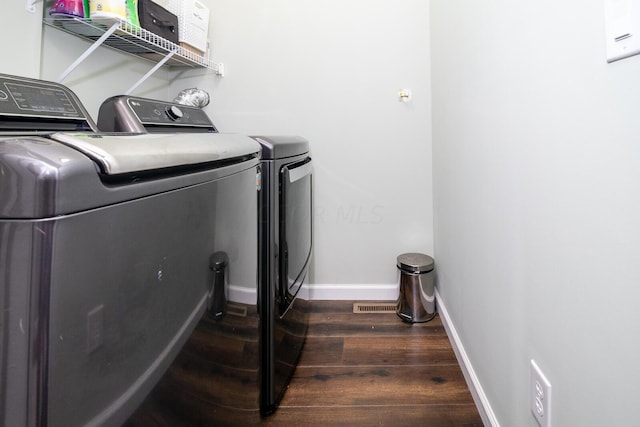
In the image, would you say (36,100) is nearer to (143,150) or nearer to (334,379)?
(143,150)

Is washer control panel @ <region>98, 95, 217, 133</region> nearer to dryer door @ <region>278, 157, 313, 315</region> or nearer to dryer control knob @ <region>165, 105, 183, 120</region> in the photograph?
dryer control knob @ <region>165, 105, 183, 120</region>

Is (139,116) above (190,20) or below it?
below

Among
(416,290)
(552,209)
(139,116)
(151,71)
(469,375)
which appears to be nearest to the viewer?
(552,209)

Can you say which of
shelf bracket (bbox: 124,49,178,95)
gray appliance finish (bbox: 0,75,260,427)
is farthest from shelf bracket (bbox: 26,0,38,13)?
gray appliance finish (bbox: 0,75,260,427)

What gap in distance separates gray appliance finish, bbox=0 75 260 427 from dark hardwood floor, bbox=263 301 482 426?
84 cm

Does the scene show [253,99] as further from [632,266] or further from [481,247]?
[632,266]

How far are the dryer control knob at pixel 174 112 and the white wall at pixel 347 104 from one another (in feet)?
2.71

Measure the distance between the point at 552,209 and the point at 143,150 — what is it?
2.78 ft

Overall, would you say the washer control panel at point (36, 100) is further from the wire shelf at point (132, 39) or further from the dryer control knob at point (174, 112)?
the wire shelf at point (132, 39)

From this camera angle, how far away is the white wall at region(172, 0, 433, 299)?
204 cm

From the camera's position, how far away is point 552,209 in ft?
2.48

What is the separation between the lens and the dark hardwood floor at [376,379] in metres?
1.23

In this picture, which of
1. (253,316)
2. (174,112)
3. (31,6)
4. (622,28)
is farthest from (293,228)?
(31,6)

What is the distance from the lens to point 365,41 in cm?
204
